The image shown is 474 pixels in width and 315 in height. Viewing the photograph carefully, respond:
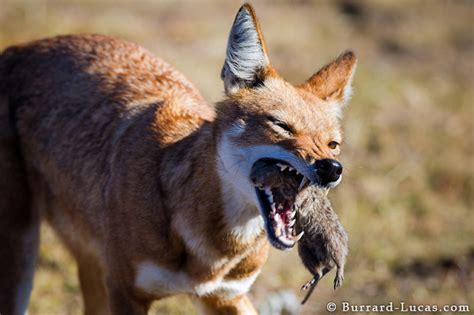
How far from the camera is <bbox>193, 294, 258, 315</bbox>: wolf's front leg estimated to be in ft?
18.9

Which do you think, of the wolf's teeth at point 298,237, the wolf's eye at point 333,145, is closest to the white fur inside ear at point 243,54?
the wolf's eye at point 333,145

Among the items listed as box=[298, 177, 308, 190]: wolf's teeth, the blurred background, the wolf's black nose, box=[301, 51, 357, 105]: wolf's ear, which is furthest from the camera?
the blurred background

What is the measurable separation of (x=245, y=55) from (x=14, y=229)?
202 cm

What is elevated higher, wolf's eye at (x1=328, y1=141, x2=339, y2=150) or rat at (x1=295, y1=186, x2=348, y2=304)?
wolf's eye at (x1=328, y1=141, x2=339, y2=150)

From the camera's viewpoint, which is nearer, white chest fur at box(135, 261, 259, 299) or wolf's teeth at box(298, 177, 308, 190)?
wolf's teeth at box(298, 177, 308, 190)

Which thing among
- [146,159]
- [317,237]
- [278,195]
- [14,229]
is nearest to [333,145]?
[278,195]

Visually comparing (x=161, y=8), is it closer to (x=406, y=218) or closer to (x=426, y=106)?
(x=426, y=106)

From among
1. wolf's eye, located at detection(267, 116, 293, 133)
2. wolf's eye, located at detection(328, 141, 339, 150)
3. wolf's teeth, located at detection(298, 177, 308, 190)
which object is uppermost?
wolf's eye, located at detection(267, 116, 293, 133)

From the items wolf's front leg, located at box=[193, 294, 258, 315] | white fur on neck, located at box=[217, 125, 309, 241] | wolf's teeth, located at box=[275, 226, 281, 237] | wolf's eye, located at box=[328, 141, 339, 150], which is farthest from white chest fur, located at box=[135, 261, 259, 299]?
→ wolf's eye, located at box=[328, 141, 339, 150]

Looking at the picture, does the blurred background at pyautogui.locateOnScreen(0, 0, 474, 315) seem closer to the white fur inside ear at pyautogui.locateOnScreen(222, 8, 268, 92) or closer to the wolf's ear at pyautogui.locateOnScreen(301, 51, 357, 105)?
the wolf's ear at pyautogui.locateOnScreen(301, 51, 357, 105)

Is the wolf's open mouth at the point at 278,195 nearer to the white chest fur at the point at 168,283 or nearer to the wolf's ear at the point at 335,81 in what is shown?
the white chest fur at the point at 168,283

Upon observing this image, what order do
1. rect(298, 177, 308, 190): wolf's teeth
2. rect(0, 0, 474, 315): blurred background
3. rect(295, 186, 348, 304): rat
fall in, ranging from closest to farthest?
rect(298, 177, 308, 190): wolf's teeth < rect(295, 186, 348, 304): rat < rect(0, 0, 474, 315): blurred background

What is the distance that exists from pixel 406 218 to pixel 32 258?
4789 mm

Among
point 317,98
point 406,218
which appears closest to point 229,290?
point 317,98
